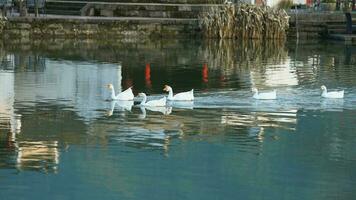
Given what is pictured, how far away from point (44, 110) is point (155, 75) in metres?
8.01

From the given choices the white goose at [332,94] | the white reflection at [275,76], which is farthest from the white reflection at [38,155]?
the white reflection at [275,76]

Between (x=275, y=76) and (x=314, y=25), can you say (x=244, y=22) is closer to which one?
(x=314, y=25)

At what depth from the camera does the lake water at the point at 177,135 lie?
1217 centimetres

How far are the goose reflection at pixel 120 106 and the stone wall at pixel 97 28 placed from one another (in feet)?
72.1

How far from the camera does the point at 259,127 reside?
16.5 metres

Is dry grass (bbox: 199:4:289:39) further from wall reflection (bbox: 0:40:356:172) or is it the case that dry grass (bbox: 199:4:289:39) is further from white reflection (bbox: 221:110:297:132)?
white reflection (bbox: 221:110:297:132)

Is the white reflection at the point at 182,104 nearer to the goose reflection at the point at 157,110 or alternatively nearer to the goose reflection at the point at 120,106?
the goose reflection at the point at 157,110

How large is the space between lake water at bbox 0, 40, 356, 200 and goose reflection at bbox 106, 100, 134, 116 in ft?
0.07

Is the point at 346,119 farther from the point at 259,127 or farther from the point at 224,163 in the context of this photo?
the point at 224,163

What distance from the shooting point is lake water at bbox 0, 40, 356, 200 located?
12172mm

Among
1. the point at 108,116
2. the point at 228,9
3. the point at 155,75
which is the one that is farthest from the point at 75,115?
the point at 228,9

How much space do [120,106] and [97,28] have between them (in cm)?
2362

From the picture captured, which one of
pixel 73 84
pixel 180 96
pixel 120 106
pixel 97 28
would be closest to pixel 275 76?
pixel 73 84

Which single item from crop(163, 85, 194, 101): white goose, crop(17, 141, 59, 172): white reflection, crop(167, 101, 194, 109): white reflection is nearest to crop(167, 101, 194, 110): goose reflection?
crop(167, 101, 194, 109): white reflection
